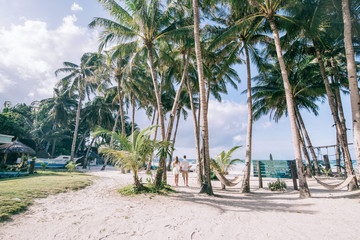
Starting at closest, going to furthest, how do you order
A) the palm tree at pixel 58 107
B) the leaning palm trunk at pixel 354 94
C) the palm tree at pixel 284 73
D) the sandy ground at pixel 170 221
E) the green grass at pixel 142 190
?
the sandy ground at pixel 170 221, the leaning palm trunk at pixel 354 94, the green grass at pixel 142 190, the palm tree at pixel 284 73, the palm tree at pixel 58 107

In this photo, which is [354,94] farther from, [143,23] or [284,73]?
[143,23]

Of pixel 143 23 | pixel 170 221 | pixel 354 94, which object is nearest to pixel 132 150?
pixel 170 221

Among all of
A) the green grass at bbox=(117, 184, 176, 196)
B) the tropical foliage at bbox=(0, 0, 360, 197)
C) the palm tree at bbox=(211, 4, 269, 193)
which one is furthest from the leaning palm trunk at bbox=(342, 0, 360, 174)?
the green grass at bbox=(117, 184, 176, 196)

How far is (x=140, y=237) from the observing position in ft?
9.86

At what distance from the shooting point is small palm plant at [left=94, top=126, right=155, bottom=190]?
6344mm

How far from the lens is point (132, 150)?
21.3ft

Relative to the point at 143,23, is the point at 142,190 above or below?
below

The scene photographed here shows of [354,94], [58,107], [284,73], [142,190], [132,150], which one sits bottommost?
[142,190]

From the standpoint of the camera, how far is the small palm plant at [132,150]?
6344mm

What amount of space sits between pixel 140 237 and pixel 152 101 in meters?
17.8

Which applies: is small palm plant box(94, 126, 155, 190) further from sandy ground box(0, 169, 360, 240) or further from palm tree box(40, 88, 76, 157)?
palm tree box(40, 88, 76, 157)

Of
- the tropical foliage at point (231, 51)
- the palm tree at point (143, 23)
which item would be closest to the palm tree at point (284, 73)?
the tropical foliage at point (231, 51)

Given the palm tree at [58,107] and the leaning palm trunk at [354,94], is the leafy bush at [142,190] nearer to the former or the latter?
the leaning palm trunk at [354,94]

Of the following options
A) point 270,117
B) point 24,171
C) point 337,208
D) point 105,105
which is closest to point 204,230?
point 337,208
